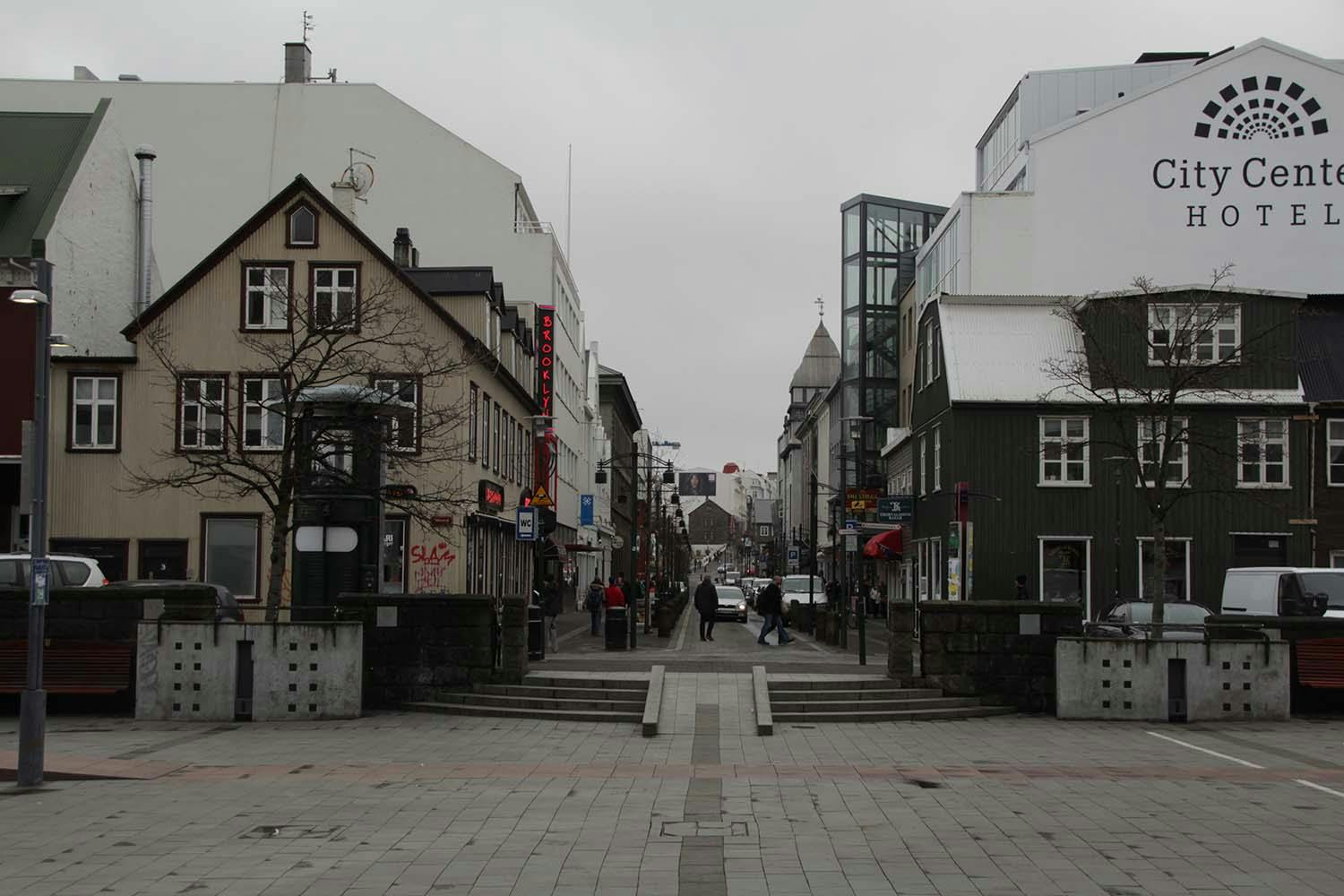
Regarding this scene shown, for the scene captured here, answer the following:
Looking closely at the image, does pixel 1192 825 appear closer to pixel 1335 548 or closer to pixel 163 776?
pixel 163 776

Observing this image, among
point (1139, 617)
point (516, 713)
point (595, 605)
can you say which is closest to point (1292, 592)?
point (1139, 617)

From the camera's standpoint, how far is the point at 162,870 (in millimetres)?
10055

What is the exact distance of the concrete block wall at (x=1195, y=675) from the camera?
1989 cm

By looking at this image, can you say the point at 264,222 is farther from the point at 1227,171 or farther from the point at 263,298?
the point at 1227,171

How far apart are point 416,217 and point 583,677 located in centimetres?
3354

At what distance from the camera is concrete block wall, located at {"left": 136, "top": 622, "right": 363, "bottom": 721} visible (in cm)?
1938

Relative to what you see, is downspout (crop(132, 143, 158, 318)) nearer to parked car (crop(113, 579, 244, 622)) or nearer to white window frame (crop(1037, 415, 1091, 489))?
parked car (crop(113, 579, 244, 622))

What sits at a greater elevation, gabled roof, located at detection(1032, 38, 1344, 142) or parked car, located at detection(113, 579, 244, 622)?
gabled roof, located at detection(1032, 38, 1344, 142)

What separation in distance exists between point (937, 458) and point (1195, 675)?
2425 centimetres

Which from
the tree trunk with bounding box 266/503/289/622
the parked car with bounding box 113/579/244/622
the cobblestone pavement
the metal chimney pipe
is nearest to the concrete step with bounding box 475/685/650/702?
the cobblestone pavement

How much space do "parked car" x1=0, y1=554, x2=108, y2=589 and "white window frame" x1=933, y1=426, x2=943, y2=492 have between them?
2609cm

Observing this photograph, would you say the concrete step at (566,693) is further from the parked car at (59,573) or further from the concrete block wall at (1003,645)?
the parked car at (59,573)

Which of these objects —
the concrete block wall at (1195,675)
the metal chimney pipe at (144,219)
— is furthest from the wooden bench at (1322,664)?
the metal chimney pipe at (144,219)

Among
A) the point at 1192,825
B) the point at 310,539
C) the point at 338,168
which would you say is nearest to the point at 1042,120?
the point at 338,168
